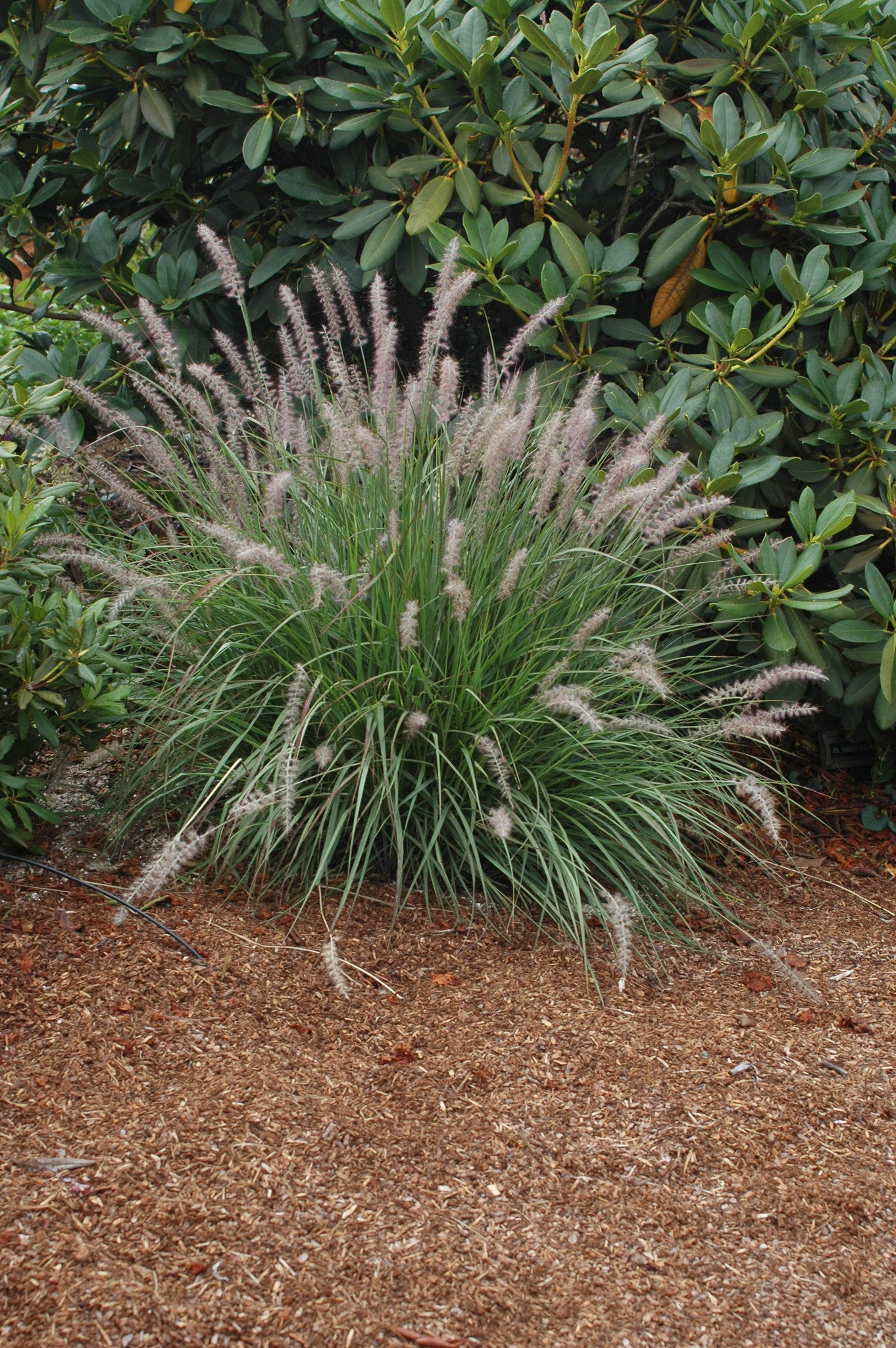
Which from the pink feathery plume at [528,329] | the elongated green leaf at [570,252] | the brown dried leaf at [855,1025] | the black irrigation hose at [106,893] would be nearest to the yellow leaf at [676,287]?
the elongated green leaf at [570,252]

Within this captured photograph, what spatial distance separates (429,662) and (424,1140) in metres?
1.17

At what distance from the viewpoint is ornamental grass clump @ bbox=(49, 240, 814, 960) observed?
2602mm

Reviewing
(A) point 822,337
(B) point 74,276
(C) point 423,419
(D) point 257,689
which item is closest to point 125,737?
(D) point 257,689

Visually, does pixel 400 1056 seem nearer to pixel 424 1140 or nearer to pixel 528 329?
pixel 424 1140

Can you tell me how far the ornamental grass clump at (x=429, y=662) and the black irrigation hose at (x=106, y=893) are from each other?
0.70 feet

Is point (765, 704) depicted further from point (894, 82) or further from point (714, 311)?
point (894, 82)

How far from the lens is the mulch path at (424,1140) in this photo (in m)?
1.57

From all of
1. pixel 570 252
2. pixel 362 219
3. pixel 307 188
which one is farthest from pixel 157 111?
pixel 570 252

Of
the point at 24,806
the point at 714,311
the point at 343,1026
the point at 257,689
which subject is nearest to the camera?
the point at 343,1026

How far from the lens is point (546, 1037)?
2.24m

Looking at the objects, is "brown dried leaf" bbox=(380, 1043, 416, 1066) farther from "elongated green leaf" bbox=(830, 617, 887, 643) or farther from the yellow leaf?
the yellow leaf

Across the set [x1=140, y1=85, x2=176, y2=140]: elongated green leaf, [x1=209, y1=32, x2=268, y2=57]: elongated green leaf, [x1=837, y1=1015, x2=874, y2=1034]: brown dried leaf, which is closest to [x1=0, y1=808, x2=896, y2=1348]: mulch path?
[x1=837, y1=1015, x2=874, y2=1034]: brown dried leaf

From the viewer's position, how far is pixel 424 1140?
192cm

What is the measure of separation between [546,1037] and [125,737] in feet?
5.34
